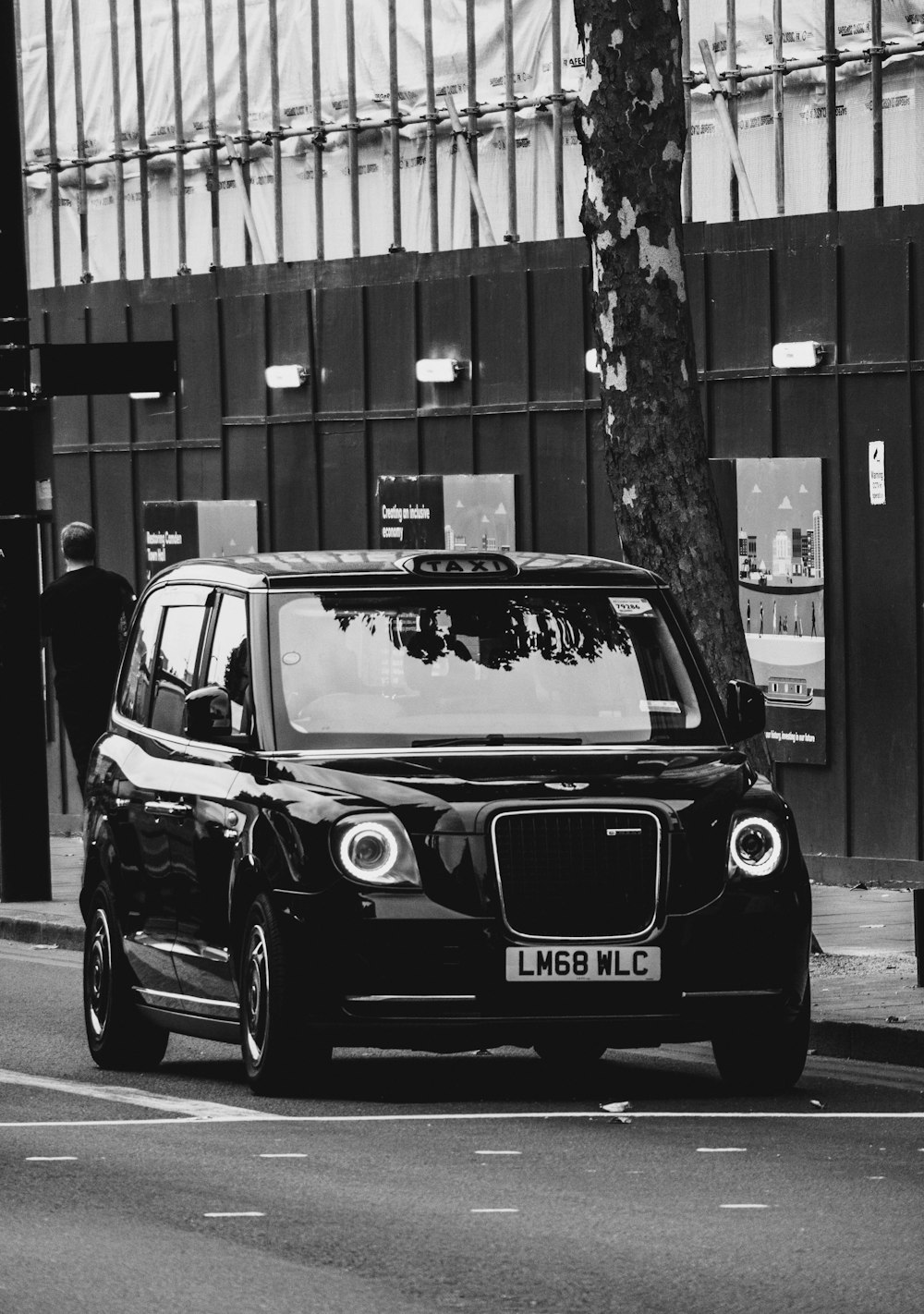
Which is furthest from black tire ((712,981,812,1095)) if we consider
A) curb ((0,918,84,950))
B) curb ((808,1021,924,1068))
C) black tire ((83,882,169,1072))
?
curb ((0,918,84,950))

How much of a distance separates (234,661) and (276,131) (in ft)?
39.7

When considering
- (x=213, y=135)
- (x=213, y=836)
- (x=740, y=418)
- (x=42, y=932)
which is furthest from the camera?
(x=213, y=135)

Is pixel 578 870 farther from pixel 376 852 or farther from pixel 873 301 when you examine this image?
pixel 873 301

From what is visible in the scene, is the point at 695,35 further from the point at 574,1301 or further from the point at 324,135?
the point at 574,1301

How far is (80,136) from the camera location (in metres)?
24.2

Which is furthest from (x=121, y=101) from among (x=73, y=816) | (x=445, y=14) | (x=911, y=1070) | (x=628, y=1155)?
(x=628, y=1155)

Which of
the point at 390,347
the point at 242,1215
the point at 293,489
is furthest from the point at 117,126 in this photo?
the point at 242,1215

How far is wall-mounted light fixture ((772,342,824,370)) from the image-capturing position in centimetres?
1702

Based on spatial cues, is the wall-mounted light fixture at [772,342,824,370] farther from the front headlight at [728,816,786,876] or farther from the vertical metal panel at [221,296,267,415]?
the front headlight at [728,816,786,876]

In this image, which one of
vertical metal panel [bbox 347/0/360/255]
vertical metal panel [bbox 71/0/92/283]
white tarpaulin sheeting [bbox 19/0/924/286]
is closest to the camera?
white tarpaulin sheeting [bbox 19/0/924/286]

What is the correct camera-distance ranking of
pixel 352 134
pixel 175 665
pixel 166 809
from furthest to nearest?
pixel 352 134 → pixel 175 665 → pixel 166 809

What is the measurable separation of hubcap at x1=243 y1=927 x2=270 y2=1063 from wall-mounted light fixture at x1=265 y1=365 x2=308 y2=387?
1151 cm

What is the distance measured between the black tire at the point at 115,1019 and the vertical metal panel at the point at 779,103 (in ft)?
27.4

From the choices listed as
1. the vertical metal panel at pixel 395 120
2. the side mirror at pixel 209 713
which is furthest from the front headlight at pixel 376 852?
the vertical metal panel at pixel 395 120
